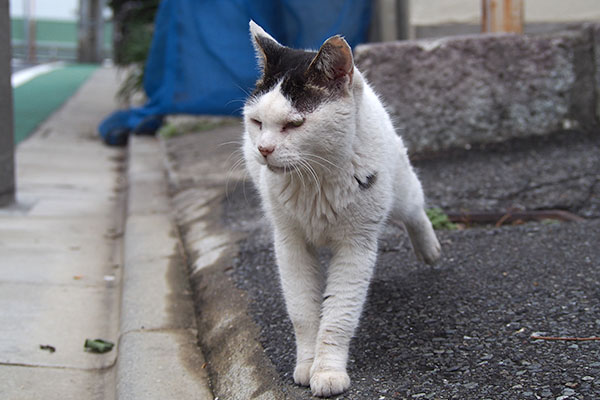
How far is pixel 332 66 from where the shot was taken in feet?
7.28

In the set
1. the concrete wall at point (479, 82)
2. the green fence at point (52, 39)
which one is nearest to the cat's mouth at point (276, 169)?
the concrete wall at point (479, 82)

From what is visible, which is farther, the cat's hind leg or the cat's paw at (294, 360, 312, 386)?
the cat's hind leg

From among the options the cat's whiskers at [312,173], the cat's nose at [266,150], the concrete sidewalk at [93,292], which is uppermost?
the cat's nose at [266,150]

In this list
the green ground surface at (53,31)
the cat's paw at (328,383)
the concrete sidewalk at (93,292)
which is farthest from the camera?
the green ground surface at (53,31)

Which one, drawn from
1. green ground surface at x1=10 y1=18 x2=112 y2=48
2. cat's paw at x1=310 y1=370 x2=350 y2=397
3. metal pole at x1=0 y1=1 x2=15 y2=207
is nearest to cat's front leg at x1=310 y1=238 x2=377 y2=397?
cat's paw at x1=310 y1=370 x2=350 y2=397

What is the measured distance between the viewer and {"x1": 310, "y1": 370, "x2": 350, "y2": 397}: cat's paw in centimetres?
216

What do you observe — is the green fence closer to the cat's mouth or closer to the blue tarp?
the blue tarp

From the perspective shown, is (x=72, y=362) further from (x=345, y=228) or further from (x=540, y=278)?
(x=540, y=278)

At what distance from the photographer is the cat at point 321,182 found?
2199 mm

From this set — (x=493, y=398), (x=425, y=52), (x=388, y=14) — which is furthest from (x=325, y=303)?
(x=388, y=14)

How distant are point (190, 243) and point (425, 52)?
243 cm

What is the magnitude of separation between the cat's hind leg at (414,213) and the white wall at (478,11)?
3.65 meters

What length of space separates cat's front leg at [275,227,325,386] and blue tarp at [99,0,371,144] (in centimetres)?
489

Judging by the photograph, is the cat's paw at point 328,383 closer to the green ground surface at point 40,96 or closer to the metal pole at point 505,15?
the metal pole at point 505,15
